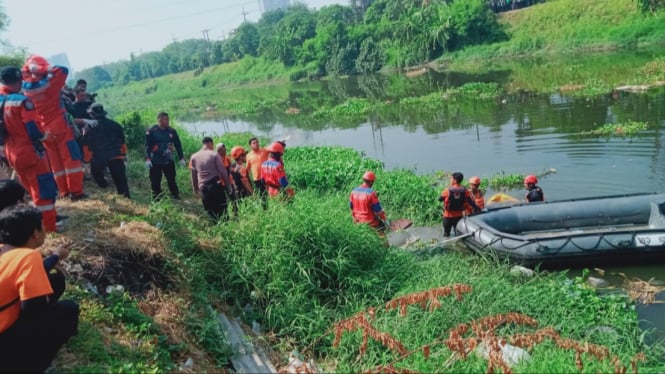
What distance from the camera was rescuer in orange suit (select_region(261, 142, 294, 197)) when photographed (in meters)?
6.70

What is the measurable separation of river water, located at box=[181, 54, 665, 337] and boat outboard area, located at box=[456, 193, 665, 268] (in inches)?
15.4

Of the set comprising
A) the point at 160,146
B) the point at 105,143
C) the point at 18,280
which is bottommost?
the point at 18,280

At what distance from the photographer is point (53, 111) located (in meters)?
5.05

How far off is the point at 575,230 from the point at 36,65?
750 centimetres

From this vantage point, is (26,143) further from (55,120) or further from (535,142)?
(535,142)

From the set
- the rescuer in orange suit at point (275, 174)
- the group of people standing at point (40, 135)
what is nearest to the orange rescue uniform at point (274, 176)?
the rescuer in orange suit at point (275, 174)

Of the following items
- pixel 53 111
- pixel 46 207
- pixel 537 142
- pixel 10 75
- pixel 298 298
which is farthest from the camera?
pixel 537 142

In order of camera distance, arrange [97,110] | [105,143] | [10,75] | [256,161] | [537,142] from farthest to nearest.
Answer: [537,142], [256,161], [105,143], [97,110], [10,75]

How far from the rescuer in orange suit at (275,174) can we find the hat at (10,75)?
10.3 feet

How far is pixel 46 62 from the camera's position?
16.1 feet

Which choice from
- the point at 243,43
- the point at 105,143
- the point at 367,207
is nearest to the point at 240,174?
the point at 105,143

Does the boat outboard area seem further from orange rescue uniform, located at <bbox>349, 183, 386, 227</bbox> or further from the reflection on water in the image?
the reflection on water

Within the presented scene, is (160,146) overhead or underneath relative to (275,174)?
overhead

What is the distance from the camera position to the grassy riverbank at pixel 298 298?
364 centimetres
